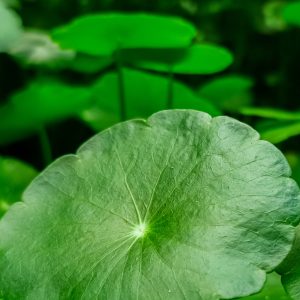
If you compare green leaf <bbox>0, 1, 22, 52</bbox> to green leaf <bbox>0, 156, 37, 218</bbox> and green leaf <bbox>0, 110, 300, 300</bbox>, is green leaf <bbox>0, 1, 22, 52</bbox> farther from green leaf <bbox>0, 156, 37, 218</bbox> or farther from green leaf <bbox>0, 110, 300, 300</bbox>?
green leaf <bbox>0, 110, 300, 300</bbox>

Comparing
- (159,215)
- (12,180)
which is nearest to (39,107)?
(12,180)

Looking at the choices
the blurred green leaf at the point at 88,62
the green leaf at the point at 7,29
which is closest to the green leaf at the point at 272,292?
the green leaf at the point at 7,29

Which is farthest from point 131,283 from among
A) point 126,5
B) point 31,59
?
point 126,5

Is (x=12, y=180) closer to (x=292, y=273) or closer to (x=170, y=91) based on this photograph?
(x=170, y=91)

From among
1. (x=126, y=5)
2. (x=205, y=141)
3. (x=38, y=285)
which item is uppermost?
(x=126, y=5)

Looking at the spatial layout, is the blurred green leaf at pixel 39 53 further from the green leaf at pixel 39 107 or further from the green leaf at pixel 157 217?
the green leaf at pixel 157 217

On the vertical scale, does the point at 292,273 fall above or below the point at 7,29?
below

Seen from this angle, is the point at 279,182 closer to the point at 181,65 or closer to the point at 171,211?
the point at 171,211

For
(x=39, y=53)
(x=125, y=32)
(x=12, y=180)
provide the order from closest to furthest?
(x=125, y=32) → (x=12, y=180) → (x=39, y=53)
